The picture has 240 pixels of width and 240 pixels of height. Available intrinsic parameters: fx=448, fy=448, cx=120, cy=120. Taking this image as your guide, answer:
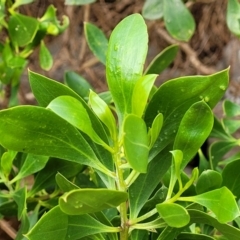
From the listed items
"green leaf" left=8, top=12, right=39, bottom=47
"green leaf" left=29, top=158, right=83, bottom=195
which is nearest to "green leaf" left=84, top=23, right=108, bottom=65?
"green leaf" left=8, top=12, right=39, bottom=47

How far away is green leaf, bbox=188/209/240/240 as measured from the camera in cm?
47

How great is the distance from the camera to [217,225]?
1.58ft

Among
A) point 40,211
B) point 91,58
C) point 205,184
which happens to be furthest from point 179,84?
point 91,58

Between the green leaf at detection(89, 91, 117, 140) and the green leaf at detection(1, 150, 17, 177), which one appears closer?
the green leaf at detection(89, 91, 117, 140)

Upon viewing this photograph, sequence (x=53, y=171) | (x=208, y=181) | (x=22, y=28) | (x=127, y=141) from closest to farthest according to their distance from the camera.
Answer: (x=127, y=141), (x=208, y=181), (x=53, y=171), (x=22, y=28)

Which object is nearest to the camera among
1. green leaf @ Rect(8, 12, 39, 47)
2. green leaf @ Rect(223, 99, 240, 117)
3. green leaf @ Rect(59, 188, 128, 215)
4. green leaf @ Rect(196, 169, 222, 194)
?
green leaf @ Rect(59, 188, 128, 215)

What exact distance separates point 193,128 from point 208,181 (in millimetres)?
89

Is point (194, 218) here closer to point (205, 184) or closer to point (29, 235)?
point (205, 184)

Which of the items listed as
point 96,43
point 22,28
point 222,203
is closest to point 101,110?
point 222,203

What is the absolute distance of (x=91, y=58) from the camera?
144 centimetres

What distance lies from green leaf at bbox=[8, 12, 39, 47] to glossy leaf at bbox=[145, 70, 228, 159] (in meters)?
0.38

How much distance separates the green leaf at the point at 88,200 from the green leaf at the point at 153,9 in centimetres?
64

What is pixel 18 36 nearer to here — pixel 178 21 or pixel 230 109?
pixel 178 21

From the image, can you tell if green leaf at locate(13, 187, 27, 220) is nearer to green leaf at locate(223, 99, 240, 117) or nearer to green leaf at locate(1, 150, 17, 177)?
green leaf at locate(1, 150, 17, 177)
